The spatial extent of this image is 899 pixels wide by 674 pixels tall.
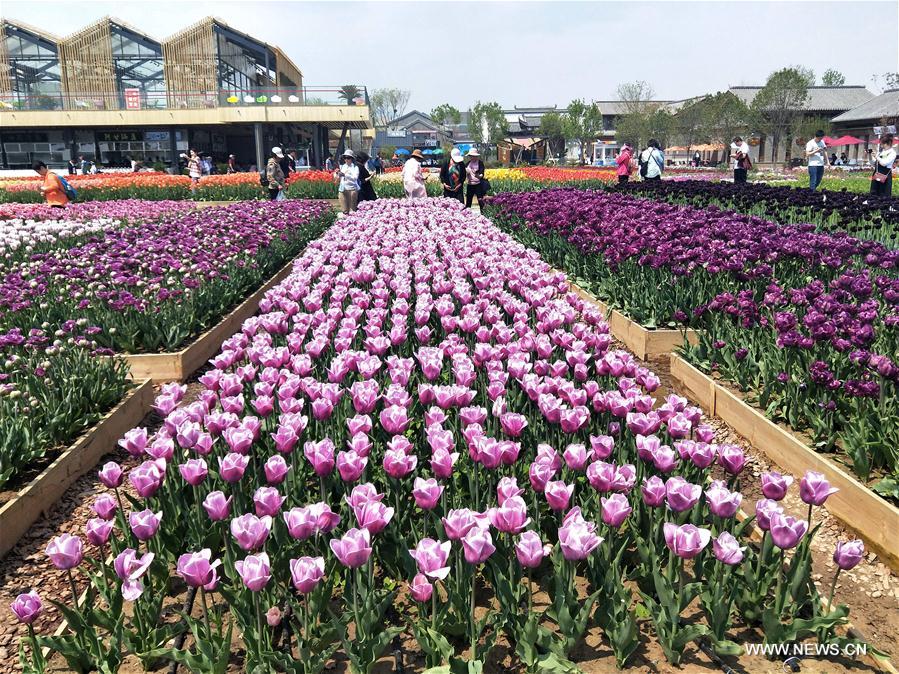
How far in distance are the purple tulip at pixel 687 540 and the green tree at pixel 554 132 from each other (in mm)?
86555

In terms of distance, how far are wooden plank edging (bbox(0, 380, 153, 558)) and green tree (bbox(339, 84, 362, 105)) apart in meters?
34.6

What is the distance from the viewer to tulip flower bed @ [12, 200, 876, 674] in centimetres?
240

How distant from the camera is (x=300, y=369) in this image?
4125mm

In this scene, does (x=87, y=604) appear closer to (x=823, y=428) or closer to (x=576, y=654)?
(x=576, y=654)

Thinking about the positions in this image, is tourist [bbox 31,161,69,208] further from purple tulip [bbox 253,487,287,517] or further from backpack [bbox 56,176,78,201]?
purple tulip [bbox 253,487,287,517]

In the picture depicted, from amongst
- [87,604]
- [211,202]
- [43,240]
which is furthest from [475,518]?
[211,202]

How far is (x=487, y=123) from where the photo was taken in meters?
92.2

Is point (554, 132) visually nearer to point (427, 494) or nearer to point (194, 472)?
point (194, 472)

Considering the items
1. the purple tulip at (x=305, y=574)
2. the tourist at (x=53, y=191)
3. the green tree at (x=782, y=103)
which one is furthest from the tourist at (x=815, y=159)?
the green tree at (x=782, y=103)

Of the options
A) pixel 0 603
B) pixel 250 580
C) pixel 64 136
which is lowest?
pixel 0 603

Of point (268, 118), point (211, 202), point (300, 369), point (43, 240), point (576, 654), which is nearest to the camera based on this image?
point (576, 654)

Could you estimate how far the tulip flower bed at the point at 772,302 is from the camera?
409 cm

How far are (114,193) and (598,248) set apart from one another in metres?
19.5

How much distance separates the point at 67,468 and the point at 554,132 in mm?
88332
